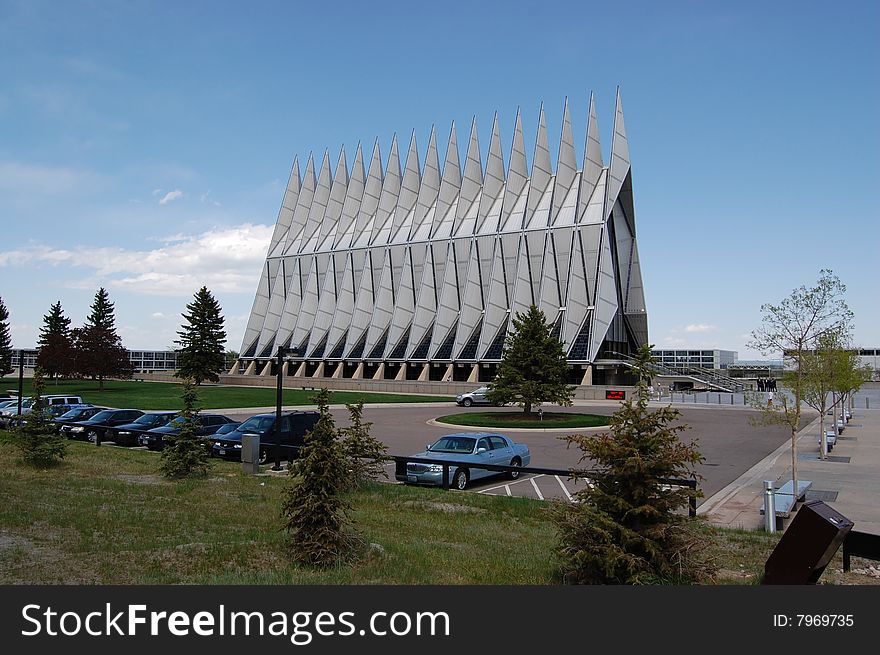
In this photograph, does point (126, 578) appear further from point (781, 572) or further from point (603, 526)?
point (781, 572)

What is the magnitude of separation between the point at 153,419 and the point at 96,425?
Result: 2001 millimetres

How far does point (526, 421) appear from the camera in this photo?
34.5 m

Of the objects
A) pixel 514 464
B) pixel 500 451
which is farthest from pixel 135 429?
pixel 514 464

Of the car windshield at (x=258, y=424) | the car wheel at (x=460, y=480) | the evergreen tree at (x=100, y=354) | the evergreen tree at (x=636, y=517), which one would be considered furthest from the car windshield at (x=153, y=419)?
the evergreen tree at (x=100, y=354)

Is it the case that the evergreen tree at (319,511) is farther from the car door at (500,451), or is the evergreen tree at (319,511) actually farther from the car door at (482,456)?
the car door at (500,451)

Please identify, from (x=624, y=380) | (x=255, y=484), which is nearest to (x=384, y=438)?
(x=255, y=484)

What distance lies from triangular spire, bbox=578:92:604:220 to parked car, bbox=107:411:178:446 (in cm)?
4986

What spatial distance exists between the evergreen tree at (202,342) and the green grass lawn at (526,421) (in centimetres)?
4581

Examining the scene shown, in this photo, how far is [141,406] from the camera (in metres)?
42.3

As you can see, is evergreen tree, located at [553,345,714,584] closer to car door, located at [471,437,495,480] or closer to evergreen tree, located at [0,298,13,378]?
car door, located at [471,437,495,480]

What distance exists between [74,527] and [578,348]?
2207 inches

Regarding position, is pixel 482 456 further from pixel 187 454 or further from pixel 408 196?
pixel 408 196

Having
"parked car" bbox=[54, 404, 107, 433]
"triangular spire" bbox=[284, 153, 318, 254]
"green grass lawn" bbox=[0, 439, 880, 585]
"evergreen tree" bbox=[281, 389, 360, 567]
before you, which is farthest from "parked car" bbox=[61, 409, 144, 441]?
"triangular spire" bbox=[284, 153, 318, 254]

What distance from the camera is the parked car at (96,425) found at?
2480cm
